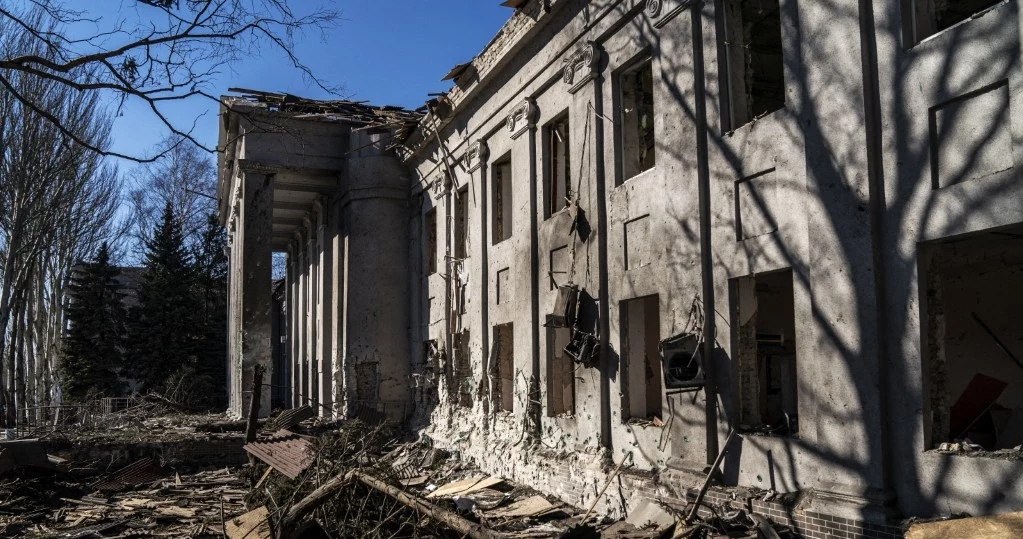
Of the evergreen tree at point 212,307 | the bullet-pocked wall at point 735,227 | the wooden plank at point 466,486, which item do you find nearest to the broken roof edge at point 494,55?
the bullet-pocked wall at point 735,227

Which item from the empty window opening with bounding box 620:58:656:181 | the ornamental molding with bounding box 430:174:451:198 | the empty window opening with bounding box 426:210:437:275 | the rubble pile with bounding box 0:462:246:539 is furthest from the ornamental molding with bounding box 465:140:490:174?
the rubble pile with bounding box 0:462:246:539

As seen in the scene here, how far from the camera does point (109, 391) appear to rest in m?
35.5

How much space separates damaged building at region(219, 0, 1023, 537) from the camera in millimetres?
6820

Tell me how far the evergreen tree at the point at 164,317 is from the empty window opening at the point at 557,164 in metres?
28.7

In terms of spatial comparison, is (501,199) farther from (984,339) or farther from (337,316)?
(337,316)

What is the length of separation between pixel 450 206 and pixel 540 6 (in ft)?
20.0

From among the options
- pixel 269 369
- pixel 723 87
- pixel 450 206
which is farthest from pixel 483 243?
pixel 269 369

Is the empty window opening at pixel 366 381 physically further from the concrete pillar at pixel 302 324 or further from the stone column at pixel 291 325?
the stone column at pixel 291 325

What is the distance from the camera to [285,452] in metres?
13.7

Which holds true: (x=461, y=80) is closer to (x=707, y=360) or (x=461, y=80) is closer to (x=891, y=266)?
(x=707, y=360)

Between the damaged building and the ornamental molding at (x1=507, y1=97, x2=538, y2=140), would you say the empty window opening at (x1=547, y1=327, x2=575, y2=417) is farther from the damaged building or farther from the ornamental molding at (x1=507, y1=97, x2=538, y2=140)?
the ornamental molding at (x1=507, y1=97, x2=538, y2=140)

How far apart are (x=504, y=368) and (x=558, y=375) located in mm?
2591

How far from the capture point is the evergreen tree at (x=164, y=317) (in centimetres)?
3756

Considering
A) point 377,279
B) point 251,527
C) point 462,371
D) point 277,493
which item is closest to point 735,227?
point 251,527
